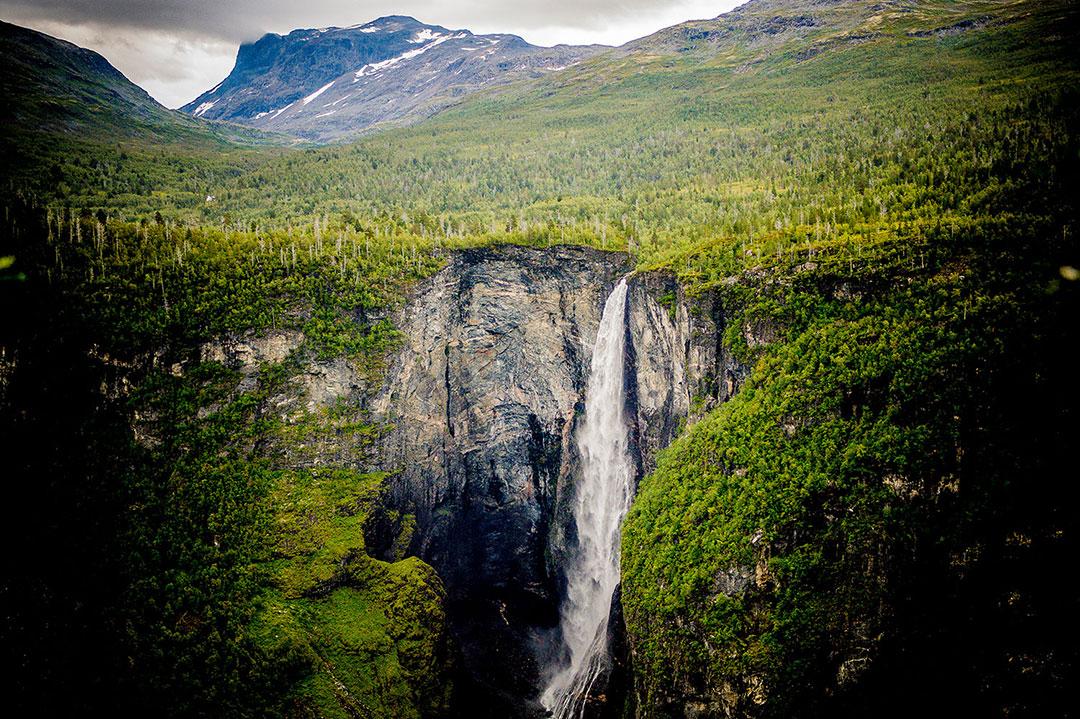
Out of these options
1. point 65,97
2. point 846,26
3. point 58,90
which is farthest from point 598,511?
point 846,26

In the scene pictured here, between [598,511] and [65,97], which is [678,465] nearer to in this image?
[598,511]

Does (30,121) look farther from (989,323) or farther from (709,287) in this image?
(989,323)

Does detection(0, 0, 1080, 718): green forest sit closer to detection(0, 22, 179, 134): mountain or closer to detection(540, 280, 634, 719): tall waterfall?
detection(540, 280, 634, 719): tall waterfall

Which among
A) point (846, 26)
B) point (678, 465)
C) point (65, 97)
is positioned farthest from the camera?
point (846, 26)

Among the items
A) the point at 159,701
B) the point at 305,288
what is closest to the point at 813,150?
the point at 305,288

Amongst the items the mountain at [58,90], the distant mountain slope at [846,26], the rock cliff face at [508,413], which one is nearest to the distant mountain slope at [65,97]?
the mountain at [58,90]

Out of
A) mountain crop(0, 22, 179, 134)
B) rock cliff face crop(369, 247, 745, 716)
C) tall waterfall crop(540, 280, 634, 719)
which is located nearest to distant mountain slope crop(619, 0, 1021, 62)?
rock cliff face crop(369, 247, 745, 716)
